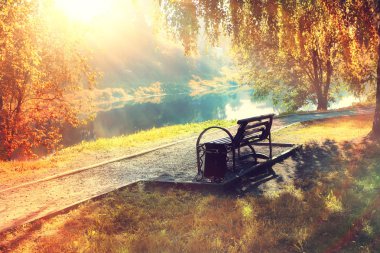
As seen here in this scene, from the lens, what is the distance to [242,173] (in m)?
8.75

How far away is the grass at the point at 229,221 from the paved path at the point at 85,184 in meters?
0.77

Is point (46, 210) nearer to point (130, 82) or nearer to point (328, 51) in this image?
point (328, 51)

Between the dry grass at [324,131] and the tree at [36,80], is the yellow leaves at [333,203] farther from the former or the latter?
the tree at [36,80]

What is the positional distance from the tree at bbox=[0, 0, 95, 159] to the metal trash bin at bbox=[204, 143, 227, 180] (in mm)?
8759

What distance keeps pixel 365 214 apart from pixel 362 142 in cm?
623

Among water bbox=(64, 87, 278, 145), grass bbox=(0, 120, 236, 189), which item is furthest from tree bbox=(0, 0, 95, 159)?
water bbox=(64, 87, 278, 145)

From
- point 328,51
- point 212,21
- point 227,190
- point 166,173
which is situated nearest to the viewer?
point 227,190

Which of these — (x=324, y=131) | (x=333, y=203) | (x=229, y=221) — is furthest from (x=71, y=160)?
(x=324, y=131)

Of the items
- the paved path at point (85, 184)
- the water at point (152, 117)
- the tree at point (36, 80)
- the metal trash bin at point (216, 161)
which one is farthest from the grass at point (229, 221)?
the water at point (152, 117)

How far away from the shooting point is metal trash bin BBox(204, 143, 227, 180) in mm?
8438

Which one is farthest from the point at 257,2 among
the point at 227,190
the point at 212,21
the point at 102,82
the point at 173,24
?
the point at 102,82

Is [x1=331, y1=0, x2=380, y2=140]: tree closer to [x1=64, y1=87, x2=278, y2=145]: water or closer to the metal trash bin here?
the metal trash bin

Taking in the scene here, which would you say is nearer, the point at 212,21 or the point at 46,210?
the point at 46,210

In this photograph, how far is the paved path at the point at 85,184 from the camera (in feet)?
25.4
